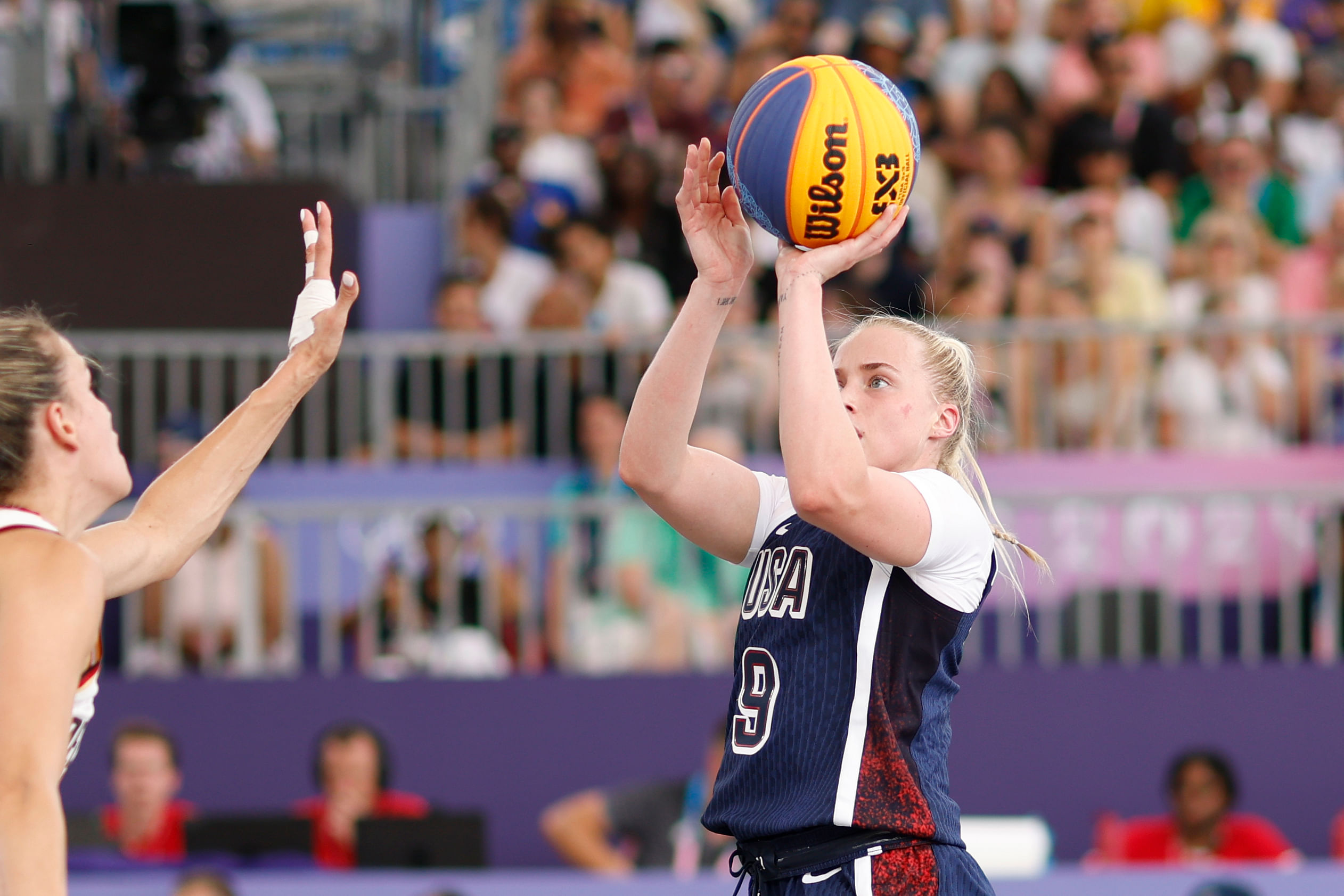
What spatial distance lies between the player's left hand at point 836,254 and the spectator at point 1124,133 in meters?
7.39

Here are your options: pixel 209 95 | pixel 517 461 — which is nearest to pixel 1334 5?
pixel 517 461

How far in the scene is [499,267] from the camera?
10.1 meters

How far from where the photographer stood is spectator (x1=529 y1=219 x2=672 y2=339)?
9.46m

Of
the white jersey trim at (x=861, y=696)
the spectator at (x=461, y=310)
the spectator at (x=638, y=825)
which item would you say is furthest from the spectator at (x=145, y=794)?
the white jersey trim at (x=861, y=696)

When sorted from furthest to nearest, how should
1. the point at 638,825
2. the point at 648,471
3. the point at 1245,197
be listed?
the point at 1245,197
the point at 638,825
the point at 648,471

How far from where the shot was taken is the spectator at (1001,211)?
31.5 ft

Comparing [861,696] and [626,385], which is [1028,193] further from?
[861,696]

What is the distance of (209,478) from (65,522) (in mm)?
406

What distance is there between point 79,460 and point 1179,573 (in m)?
6.01

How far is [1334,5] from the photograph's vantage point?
464 inches

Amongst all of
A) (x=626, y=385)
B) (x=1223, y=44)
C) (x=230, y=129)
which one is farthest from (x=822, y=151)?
A: (x=1223, y=44)

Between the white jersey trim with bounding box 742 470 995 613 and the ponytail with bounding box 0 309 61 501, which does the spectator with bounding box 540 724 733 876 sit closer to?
the white jersey trim with bounding box 742 470 995 613

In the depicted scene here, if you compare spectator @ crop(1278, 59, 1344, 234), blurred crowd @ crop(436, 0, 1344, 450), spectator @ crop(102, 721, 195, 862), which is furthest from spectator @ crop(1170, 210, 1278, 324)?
spectator @ crop(102, 721, 195, 862)

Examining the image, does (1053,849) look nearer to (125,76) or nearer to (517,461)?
(517,461)
